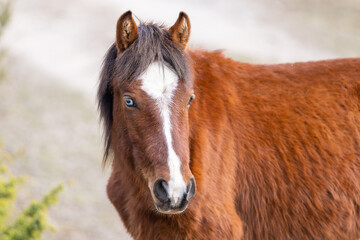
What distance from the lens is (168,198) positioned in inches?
124

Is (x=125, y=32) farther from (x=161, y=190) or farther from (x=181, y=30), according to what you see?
(x=161, y=190)

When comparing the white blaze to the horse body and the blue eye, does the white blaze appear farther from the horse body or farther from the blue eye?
the horse body

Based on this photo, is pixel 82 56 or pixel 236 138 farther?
pixel 82 56

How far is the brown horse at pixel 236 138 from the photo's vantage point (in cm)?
358

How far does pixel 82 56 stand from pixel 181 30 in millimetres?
17439

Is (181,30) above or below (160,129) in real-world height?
above

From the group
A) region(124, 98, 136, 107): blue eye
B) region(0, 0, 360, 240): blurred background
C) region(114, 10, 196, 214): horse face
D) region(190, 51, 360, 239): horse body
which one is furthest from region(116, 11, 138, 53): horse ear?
region(0, 0, 360, 240): blurred background

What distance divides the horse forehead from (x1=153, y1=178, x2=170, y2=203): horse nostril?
0.69 metres

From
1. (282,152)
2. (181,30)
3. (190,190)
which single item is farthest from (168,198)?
(282,152)

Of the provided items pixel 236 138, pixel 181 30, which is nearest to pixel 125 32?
pixel 181 30

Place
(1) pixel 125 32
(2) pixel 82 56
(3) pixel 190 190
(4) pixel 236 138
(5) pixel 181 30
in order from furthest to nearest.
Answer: (2) pixel 82 56, (4) pixel 236 138, (5) pixel 181 30, (1) pixel 125 32, (3) pixel 190 190

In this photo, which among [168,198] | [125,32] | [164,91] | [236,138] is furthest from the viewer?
[236,138]

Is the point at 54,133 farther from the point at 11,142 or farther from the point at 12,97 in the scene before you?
the point at 12,97

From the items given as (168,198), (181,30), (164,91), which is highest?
(181,30)
